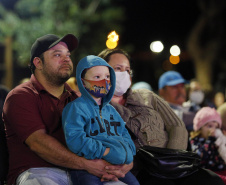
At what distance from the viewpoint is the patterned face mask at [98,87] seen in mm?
3811

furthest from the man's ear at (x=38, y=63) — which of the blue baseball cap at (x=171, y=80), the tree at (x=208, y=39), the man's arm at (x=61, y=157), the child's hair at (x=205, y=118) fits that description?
the tree at (x=208, y=39)

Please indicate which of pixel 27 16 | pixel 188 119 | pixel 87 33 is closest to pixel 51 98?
pixel 188 119

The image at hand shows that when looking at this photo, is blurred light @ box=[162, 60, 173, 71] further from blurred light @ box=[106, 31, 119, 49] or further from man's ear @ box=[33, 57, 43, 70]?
man's ear @ box=[33, 57, 43, 70]

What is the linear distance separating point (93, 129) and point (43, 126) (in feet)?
1.53

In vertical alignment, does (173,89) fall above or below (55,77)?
below

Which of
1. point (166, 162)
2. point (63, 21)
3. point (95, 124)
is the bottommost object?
point (166, 162)

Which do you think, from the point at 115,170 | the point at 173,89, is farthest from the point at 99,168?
the point at 173,89

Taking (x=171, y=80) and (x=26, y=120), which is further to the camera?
(x=171, y=80)

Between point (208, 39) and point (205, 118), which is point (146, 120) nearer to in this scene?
point (205, 118)

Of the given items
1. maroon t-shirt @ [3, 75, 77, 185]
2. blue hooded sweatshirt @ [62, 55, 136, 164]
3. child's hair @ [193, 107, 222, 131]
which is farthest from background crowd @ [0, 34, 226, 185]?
child's hair @ [193, 107, 222, 131]

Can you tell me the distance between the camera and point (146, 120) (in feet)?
14.9

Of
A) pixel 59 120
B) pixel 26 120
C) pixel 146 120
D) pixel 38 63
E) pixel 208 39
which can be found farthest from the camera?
pixel 208 39

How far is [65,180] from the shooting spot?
12.3 feet

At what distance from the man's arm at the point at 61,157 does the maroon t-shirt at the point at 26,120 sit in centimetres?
9
